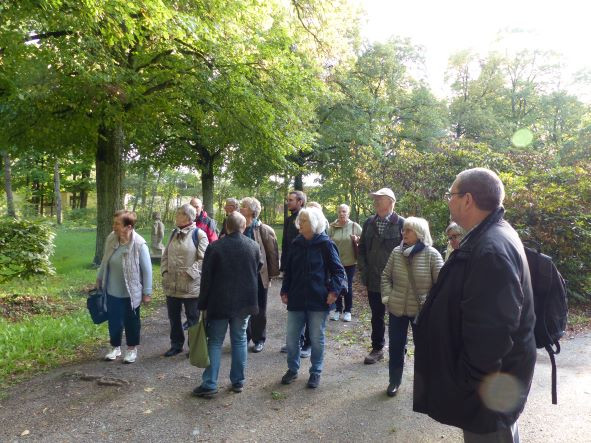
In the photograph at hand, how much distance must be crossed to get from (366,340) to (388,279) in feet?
6.90

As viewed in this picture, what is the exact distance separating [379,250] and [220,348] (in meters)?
2.29

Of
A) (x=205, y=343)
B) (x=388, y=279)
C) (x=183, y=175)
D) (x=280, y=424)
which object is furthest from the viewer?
(x=183, y=175)

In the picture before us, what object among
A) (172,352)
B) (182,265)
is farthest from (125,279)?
(172,352)

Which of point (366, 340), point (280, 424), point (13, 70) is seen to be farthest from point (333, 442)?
point (13, 70)

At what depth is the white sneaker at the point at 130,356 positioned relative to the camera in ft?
16.9

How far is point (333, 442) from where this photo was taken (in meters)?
3.44

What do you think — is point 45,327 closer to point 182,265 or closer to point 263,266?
point 182,265

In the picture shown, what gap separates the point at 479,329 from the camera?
201 cm

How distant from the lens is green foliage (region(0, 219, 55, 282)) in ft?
23.6

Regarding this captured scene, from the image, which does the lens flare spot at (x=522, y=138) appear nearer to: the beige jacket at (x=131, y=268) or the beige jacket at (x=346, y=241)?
the beige jacket at (x=346, y=241)

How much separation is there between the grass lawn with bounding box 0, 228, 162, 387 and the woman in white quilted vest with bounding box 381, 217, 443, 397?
13.0 feet

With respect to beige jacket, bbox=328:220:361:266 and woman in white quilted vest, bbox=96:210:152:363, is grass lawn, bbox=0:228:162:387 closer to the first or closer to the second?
woman in white quilted vest, bbox=96:210:152:363

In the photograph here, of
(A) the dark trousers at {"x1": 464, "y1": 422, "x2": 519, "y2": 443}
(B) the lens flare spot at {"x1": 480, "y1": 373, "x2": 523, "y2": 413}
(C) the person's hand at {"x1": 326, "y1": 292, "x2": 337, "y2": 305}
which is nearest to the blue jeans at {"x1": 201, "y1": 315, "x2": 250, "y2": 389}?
(C) the person's hand at {"x1": 326, "y1": 292, "x2": 337, "y2": 305}

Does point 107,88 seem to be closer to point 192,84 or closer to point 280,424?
point 192,84
